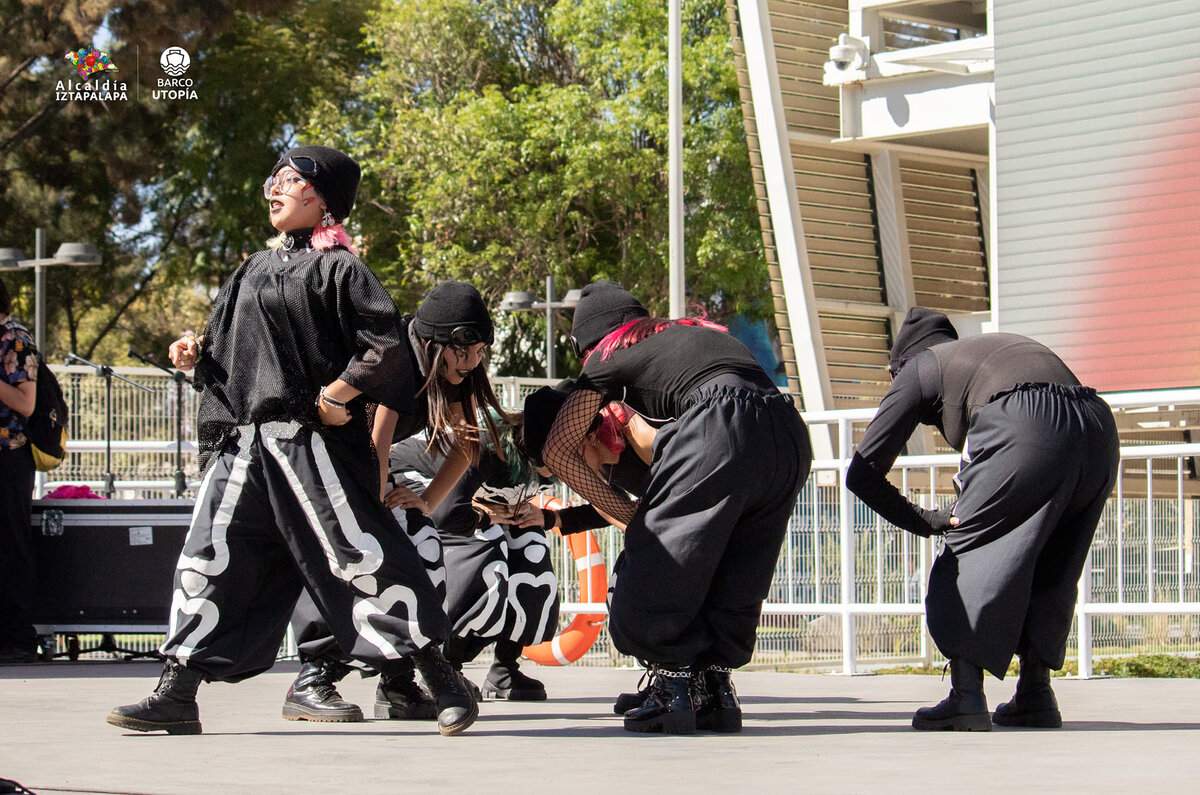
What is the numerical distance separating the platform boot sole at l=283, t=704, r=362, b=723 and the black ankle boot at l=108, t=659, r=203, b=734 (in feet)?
1.84

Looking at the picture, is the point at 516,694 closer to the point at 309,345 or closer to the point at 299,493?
the point at 299,493

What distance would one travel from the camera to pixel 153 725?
6016 millimetres

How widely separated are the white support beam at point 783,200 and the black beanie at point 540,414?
1753 cm

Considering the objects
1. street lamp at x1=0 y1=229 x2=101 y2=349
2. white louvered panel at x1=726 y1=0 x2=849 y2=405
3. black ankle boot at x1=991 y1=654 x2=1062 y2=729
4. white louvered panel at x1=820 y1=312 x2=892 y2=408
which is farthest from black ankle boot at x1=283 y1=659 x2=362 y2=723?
street lamp at x1=0 y1=229 x2=101 y2=349

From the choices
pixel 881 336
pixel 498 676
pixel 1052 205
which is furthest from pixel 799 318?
pixel 498 676

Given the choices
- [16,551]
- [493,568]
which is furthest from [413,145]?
[493,568]

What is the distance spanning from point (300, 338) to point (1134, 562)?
17.6 feet

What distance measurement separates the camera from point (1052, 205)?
797 inches

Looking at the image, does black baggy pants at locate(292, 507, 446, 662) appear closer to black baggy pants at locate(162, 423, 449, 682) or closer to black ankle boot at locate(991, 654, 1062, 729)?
black baggy pants at locate(162, 423, 449, 682)

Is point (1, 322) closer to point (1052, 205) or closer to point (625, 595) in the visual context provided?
point (625, 595)

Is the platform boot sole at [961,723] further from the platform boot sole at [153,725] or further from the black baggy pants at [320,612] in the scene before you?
the platform boot sole at [153,725]

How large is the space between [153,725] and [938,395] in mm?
2669

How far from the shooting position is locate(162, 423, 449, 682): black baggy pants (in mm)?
5957

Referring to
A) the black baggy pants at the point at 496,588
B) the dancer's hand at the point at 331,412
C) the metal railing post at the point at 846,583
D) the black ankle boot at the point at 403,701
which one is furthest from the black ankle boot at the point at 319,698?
the metal railing post at the point at 846,583
